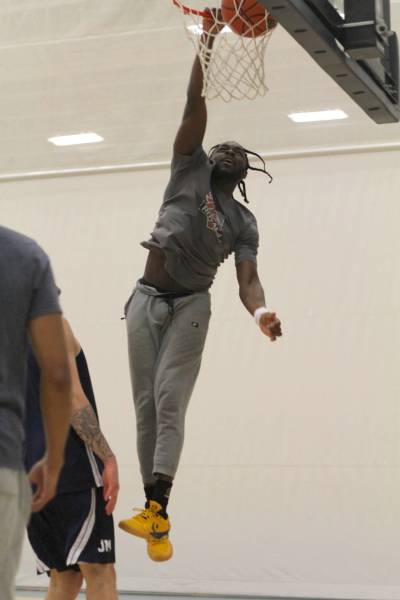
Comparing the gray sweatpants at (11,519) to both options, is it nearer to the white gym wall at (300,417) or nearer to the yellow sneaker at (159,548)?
the yellow sneaker at (159,548)

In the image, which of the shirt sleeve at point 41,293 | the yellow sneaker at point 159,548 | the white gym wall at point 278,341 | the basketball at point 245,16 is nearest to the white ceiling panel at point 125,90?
the white gym wall at point 278,341

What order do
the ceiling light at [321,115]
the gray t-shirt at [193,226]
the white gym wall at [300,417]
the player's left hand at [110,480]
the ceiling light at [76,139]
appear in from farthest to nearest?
1. the ceiling light at [76,139]
2. the ceiling light at [321,115]
3. the white gym wall at [300,417]
4. the gray t-shirt at [193,226]
5. the player's left hand at [110,480]

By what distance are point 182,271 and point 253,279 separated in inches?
14.6

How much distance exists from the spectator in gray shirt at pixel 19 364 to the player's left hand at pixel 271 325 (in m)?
2.24

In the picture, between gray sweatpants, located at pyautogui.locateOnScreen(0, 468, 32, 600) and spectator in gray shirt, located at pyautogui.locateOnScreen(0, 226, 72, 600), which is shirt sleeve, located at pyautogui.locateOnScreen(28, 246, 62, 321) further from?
gray sweatpants, located at pyautogui.locateOnScreen(0, 468, 32, 600)

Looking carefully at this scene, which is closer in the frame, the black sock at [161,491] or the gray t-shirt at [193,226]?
the black sock at [161,491]

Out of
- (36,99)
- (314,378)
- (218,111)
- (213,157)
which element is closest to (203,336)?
(213,157)

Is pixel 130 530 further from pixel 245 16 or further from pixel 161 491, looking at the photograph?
pixel 245 16

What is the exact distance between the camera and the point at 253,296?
484 cm

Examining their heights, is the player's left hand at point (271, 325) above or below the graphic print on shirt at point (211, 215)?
below

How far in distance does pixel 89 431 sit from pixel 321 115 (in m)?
3.56

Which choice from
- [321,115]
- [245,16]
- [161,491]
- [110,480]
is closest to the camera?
[110,480]

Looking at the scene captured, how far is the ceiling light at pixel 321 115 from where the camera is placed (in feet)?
21.6

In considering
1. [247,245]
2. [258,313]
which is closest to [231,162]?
[247,245]
